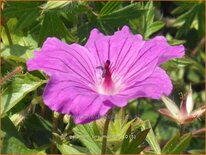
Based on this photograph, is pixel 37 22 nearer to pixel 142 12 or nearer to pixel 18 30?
pixel 18 30

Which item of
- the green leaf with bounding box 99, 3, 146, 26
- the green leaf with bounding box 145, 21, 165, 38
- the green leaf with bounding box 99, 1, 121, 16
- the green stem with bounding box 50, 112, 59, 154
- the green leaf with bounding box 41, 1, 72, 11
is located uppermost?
the green leaf with bounding box 41, 1, 72, 11

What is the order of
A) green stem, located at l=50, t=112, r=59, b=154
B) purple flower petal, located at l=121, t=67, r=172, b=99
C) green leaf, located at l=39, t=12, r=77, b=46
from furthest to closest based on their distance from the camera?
green leaf, located at l=39, t=12, r=77, b=46
green stem, located at l=50, t=112, r=59, b=154
purple flower petal, located at l=121, t=67, r=172, b=99

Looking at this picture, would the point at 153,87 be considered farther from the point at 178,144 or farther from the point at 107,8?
the point at 107,8

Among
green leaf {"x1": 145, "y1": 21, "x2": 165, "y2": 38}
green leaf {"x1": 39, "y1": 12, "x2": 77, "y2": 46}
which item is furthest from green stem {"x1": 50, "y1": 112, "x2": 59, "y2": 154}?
green leaf {"x1": 145, "y1": 21, "x2": 165, "y2": 38}

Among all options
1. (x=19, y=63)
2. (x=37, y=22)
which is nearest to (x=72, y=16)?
(x=37, y=22)

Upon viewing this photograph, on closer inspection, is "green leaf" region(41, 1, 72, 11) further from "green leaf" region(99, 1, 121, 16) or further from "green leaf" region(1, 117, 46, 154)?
"green leaf" region(1, 117, 46, 154)

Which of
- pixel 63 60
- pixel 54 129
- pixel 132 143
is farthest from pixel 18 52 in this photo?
pixel 132 143
